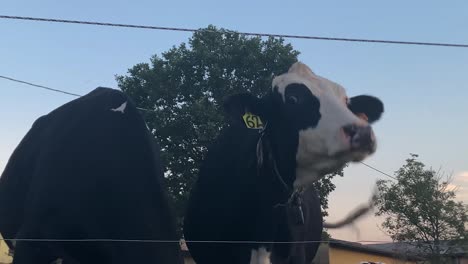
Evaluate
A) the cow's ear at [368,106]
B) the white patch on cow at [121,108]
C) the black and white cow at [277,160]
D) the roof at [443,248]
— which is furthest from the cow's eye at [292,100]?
the roof at [443,248]

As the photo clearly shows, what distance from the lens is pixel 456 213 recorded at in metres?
17.4

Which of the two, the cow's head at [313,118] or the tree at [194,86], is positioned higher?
the tree at [194,86]

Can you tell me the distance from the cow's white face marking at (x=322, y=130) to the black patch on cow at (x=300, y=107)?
25 millimetres

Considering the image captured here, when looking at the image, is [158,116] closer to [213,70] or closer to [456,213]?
[213,70]

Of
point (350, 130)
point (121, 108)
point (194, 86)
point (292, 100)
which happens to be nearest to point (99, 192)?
point (121, 108)

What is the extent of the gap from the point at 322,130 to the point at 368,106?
0.79 metres

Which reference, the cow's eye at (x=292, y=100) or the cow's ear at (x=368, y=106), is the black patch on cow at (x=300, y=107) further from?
the cow's ear at (x=368, y=106)

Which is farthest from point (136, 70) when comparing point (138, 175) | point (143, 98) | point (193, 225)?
point (138, 175)

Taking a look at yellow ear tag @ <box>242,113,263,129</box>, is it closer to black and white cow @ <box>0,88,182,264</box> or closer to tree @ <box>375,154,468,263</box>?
black and white cow @ <box>0,88,182,264</box>

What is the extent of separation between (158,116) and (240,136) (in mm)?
5265

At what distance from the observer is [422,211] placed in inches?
668

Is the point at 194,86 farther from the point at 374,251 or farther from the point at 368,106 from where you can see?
the point at 374,251

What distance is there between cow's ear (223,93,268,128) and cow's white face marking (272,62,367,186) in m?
0.19

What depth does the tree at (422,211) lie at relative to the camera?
16.9 meters
